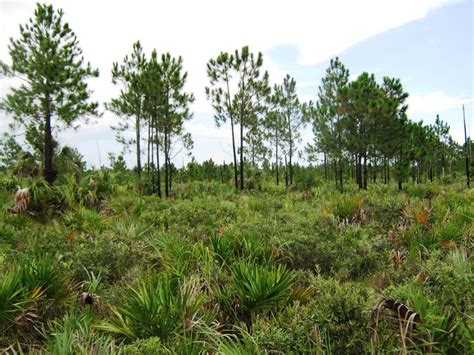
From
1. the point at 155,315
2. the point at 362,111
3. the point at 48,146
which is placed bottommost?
the point at 155,315

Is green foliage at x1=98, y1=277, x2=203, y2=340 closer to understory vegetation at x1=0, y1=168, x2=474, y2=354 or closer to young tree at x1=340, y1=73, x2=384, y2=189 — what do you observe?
understory vegetation at x1=0, y1=168, x2=474, y2=354

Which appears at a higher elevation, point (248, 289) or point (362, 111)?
point (362, 111)

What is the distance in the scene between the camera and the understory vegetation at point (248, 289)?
3.95 m

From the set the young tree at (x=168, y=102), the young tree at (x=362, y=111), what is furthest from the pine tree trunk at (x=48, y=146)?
the young tree at (x=362, y=111)

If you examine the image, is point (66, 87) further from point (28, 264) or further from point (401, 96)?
point (401, 96)

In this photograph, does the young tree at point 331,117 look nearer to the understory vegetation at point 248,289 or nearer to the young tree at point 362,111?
the young tree at point 362,111

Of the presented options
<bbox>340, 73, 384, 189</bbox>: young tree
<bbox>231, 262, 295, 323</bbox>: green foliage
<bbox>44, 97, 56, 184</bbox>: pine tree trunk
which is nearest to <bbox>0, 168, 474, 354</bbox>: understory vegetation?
<bbox>231, 262, 295, 323</bbox>: green foliage

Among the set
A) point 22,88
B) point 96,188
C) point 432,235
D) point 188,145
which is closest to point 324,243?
point 432,235

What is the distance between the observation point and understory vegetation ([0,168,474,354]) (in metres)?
3.95

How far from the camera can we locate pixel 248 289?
515cm

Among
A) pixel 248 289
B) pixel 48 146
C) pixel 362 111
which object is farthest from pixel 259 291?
pixel 362 111

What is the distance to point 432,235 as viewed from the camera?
8.69m

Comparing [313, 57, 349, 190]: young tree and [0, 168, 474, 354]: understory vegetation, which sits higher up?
[313, 57, 349, 190]: young tree

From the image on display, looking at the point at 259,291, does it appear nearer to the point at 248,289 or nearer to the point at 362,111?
the point at 248,289
